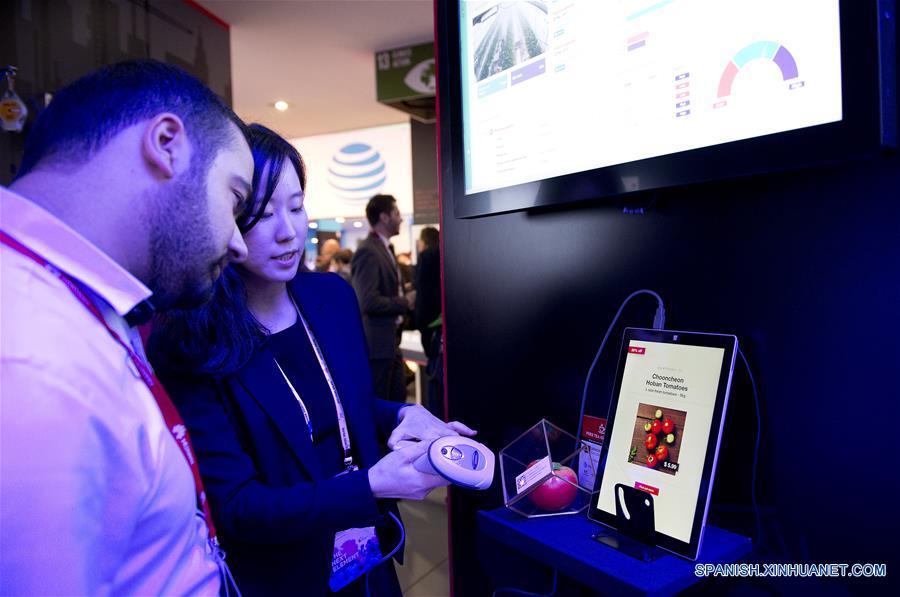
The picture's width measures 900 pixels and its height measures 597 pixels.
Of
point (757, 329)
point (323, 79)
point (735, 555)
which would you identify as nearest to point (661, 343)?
point (757, 329)

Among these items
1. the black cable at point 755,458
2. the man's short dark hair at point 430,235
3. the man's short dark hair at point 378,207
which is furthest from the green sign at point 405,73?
the black cable at point 755,458

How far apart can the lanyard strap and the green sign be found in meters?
4.53

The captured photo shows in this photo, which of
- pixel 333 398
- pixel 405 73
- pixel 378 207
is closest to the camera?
pixel 333 398

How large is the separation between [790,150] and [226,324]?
92cm

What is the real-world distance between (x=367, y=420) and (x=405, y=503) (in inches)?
94.1

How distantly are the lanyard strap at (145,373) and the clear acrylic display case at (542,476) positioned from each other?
1.63 feet

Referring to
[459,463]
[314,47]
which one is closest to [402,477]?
[459,463]

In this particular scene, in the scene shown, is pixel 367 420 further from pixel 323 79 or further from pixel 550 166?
pixel 323 79

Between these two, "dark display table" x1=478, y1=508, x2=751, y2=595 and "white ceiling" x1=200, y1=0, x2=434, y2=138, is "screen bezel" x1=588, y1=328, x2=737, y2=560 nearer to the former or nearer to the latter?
"dark display table" x1=478, y1=508, x2=751, y2=595

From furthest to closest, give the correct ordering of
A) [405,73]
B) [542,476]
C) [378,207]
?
[405,73] → [378,207] → [542,476]

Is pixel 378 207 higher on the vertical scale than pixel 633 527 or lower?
higher

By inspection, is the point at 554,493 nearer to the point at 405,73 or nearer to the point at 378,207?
the point at 378,207

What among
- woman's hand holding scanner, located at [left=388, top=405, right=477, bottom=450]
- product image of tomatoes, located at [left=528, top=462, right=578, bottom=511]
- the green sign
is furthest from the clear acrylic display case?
the green sign

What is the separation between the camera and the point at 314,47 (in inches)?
192
